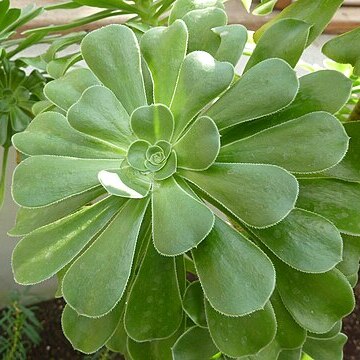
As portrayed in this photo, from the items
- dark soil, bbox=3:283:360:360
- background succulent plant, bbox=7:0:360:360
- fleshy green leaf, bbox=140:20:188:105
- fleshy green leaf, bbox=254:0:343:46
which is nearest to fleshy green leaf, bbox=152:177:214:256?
background succulent plant, bbox=7:0:360:360

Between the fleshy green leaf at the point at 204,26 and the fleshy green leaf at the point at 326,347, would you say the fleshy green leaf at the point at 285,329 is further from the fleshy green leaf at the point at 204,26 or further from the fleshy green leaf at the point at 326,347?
the fleshy green leaf at the point at 204,26

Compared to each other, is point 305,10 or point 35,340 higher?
point 305,10

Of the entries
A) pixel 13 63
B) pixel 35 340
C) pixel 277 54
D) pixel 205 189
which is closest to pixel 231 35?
pixel 277 54

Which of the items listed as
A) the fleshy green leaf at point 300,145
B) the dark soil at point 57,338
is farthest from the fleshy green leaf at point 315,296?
the dark soil at point 57,338

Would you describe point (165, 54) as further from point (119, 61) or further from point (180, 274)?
point (180, 274)

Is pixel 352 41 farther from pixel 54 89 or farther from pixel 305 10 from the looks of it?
pixel 54 89

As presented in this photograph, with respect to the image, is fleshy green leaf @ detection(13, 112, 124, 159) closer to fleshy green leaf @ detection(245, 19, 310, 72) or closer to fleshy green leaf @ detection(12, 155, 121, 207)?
fleshy green leaf @ detection(12, 155, 121, 207)
